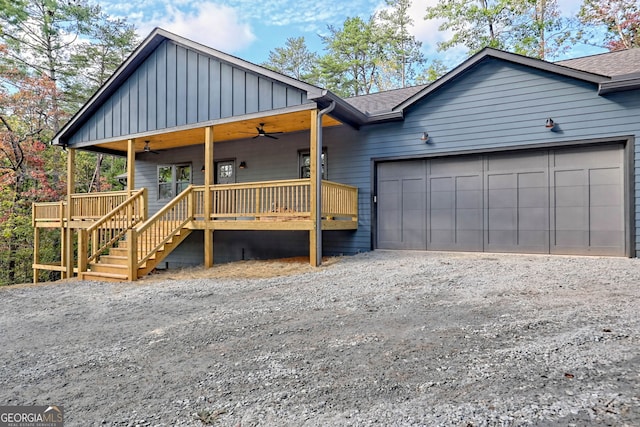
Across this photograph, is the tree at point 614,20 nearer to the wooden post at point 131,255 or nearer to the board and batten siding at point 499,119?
the board and batten siding at point 499,119

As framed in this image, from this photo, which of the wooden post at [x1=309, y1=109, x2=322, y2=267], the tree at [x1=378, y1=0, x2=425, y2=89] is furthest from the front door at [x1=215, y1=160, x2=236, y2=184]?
the tree at [x1=378, y1=0, x2=425, y2=89]

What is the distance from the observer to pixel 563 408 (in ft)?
6.02

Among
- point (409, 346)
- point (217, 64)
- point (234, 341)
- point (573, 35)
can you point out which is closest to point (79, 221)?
point (217, 64)

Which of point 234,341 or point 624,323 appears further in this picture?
point 234,341

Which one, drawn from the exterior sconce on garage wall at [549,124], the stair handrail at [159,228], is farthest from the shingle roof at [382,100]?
the stair handrail at [159,228]

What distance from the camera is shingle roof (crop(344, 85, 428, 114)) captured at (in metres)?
9.26

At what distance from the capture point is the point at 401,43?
22344mm

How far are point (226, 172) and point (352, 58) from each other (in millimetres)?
15306

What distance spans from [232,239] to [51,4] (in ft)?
47.7

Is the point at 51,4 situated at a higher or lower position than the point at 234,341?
higher

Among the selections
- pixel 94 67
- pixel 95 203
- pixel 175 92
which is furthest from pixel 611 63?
pixel 94 67

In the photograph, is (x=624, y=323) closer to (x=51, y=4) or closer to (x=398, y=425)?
Result: (x=398, y=425)

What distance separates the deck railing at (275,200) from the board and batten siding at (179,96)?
167cm

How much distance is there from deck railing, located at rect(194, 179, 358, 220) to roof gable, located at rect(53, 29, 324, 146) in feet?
5.47
